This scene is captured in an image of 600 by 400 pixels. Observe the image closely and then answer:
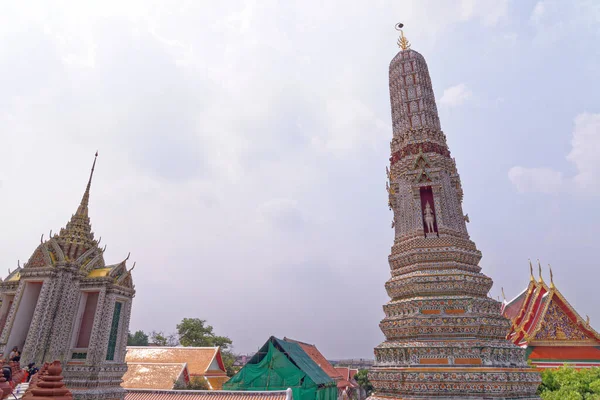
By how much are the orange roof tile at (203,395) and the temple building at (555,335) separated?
29.2ft

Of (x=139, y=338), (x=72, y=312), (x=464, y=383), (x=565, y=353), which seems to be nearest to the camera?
(x=464, y=383)

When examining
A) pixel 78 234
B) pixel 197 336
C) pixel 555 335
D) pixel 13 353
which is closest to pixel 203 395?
pixel 13 353

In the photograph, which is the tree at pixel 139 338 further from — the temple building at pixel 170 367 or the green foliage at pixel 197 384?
the green foliage at pixel 197 384

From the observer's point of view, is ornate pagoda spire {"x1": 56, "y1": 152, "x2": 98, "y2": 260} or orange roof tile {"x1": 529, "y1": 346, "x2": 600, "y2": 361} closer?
ornate pagoda spire {"x1": 56, "y1": 152, "x2": 98, "y2": 260}

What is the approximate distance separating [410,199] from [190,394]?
10.6 metres

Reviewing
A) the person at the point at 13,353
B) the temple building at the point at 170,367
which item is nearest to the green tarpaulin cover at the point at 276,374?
the temple building at the point at 170,367

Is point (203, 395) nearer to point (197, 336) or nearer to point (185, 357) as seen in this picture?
point (185, 357)

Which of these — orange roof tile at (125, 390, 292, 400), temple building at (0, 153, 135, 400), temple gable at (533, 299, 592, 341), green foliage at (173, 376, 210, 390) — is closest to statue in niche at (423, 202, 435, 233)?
temple gable at (533, 299, 592, 341)

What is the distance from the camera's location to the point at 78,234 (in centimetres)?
1251

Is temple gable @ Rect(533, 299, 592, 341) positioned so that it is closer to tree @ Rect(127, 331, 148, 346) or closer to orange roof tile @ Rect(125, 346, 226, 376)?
orange roof tile @ Rect(125, 346, 226, 376)

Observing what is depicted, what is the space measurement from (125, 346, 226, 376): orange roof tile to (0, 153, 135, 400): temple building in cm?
976

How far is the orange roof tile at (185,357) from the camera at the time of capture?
20.6m

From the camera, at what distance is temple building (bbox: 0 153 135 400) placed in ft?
34.0

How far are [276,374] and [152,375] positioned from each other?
238 inches
